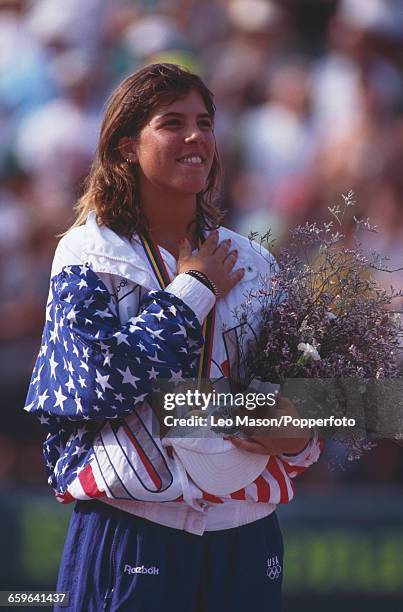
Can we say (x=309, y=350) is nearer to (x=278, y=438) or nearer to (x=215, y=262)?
(x=278, y=438)

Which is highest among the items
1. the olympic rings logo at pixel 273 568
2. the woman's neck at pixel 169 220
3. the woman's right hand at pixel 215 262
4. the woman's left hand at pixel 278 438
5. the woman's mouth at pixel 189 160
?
the woman's mouth at pixel 189 160

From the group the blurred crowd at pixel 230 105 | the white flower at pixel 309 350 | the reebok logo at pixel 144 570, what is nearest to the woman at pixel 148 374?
the reebok logo at pixel 144 570

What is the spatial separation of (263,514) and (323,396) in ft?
1.23

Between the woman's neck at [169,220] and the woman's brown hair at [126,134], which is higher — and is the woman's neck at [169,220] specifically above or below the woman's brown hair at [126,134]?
below

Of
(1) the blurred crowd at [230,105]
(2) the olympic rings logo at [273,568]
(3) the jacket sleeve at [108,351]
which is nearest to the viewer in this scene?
(3) the jacket sleeve at [108,351]

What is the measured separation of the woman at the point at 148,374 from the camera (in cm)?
246

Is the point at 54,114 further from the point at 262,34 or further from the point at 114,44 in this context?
the point at 262,34

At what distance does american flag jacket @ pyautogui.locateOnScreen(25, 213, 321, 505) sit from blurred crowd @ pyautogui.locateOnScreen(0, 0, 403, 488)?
2789 mm

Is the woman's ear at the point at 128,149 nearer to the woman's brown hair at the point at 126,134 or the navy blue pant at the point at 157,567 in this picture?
the woman's brown hair at the point at 126,134

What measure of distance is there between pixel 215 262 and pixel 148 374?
379mm

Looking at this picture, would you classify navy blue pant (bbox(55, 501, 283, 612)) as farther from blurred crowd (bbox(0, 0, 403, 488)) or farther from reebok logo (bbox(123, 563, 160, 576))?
blurred crowd (bbox(0, 0, 403, 488))

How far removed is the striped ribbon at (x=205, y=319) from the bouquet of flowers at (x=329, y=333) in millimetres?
84

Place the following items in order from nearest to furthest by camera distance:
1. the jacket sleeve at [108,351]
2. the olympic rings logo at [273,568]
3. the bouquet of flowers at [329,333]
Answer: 1. the jacket sleeve at [108,351]
2. the bouquet of flowers at [329,333]
3. the olympic rings logo at [273,568]

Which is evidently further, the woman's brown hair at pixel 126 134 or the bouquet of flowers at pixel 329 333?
the woman's brown hair at pixel 126 134
